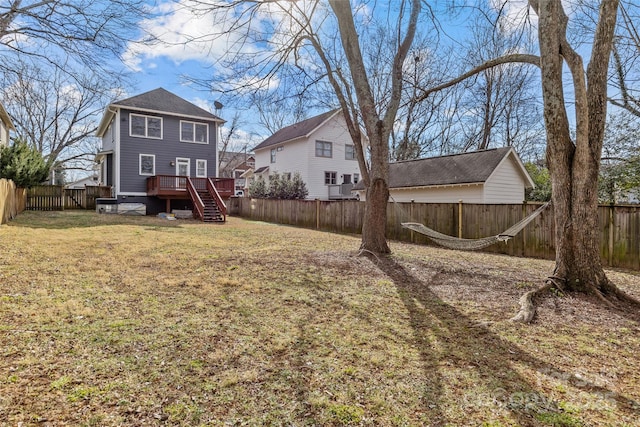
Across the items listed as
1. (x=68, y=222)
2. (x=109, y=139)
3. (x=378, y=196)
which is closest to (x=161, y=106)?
(x=109, y=139)

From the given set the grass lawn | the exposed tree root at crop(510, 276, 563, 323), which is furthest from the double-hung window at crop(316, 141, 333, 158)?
the exposed tree root at crop(510, 276, 563, 323)

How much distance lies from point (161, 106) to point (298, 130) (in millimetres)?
9487

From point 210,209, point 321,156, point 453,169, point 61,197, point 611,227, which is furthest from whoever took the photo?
point 321,156

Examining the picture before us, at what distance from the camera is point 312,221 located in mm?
15664

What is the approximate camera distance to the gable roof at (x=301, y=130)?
24125 mm

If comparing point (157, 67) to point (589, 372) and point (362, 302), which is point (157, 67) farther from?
point (589, 372)

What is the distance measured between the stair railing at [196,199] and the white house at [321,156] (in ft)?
26.5

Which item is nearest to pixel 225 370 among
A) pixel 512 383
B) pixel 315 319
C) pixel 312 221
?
pixel 315 319

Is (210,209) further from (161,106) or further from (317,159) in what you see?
(317,159)

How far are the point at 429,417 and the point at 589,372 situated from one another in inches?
60.1

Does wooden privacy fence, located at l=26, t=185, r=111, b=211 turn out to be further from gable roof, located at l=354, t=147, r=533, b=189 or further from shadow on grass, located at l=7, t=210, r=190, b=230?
gable roof, located at l=354, t=147, r=533, b=189

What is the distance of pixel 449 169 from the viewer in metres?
14.9

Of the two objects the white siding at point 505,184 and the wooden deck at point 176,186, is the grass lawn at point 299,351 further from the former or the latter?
the wooden deck at point 176,186

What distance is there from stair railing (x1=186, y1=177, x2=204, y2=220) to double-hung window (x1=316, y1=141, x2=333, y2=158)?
32.2 ft
